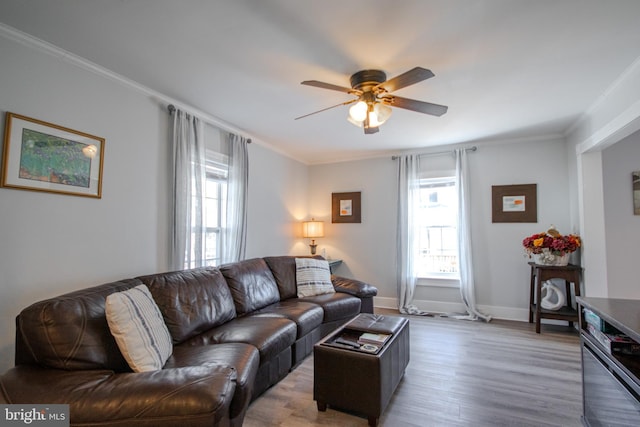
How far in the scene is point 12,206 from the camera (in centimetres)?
190

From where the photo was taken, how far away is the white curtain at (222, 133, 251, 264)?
356cm

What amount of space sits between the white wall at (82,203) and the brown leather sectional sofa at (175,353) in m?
0.47

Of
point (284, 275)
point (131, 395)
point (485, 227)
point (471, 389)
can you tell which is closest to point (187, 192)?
point (284, 275)

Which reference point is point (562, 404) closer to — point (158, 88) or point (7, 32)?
point (158, 88)

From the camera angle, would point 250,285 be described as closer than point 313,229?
Yes

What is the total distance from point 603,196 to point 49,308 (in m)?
4.85

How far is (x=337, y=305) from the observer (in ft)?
10.8

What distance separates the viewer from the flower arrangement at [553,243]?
3.47m

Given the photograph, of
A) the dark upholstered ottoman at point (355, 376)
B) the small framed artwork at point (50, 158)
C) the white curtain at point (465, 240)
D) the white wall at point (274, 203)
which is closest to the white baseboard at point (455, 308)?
the white curtain at point (465, 240)

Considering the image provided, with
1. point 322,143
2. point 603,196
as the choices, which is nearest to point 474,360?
point 603,196

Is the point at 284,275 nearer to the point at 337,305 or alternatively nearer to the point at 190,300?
the point at 337,305

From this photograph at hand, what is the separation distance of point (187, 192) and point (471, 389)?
3.06 meters

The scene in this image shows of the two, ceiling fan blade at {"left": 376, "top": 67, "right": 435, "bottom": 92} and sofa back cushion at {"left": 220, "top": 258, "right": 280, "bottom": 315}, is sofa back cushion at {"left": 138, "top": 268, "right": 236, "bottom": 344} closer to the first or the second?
sofa back cushion at {"left": 220, "top": 258, "right": 280, "bottom": 315}

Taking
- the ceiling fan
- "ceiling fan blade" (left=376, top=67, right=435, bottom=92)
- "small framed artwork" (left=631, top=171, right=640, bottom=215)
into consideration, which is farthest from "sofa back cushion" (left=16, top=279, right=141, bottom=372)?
"small framed artwork" (left=631, top=171, right=640, bottom=215)
